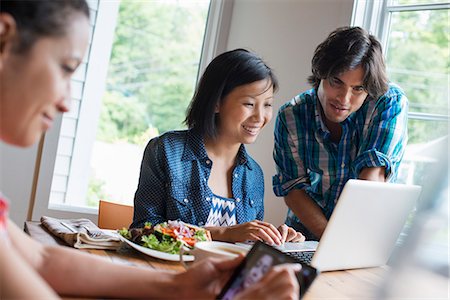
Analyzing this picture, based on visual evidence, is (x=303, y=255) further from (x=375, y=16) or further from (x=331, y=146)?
(x=375, y=16)

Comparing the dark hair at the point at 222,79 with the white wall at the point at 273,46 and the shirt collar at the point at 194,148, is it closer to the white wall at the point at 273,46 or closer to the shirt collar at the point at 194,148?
the shirt collar at the point at 194,148

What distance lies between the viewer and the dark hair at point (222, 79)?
7.77 feet

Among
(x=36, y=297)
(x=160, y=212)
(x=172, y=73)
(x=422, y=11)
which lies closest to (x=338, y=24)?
(x=422, y=11)

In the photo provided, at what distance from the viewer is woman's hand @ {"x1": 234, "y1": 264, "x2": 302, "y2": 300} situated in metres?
1.03

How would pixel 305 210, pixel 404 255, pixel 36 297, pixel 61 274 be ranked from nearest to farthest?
1. pixel 404 255
2. pixel 36 297
3. pixel 61 274
4. pixel 305 210

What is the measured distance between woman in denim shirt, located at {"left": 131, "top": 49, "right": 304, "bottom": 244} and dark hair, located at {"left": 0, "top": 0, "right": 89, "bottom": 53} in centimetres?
123

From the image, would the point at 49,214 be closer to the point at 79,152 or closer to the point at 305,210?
the point at 79,152

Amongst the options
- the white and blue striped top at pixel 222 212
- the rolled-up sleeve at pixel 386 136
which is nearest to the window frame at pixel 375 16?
the rolled-up sleeve at pixel 386 136

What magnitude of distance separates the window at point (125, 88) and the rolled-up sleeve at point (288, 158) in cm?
139

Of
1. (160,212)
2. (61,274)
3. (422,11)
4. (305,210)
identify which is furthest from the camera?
(422,11)

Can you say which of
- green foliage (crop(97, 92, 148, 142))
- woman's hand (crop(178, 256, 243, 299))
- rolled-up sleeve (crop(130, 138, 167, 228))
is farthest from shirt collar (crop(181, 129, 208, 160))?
green foliage (crop(97, 92, 148, 142))

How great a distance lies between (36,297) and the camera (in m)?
0.79

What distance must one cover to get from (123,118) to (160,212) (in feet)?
5.96

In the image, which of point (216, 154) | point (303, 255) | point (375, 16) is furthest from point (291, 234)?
point (375, 16)
